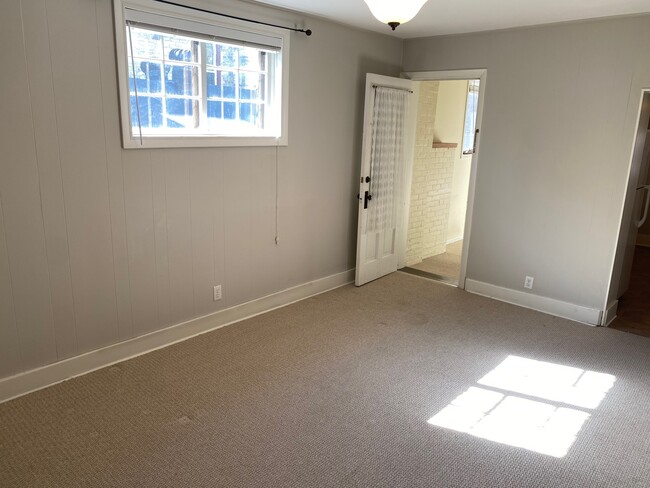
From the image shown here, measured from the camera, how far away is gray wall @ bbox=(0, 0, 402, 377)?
100 inches

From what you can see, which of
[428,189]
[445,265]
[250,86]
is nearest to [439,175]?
[428,189]

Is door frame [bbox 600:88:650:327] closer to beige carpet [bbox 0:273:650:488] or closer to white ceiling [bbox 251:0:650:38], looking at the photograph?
beige carpet [bbox 0:273:650:488]

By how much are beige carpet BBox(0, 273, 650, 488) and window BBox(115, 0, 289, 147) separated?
1.48m

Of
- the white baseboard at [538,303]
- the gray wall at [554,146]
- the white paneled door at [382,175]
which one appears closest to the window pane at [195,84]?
the white paneled door at [382,175]

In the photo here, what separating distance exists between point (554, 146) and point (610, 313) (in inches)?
58.8

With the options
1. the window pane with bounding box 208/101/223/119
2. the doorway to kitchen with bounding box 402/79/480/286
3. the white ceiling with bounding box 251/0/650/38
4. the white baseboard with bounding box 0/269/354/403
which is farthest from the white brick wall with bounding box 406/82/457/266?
the window pane with bounding box 208/101/223/119

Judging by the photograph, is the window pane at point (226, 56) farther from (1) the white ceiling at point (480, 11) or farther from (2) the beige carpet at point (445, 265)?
(2) the beige carpet at point (445, 265)

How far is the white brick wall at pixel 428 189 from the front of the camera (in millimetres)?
5375

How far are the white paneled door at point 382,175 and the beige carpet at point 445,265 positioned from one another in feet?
1.77

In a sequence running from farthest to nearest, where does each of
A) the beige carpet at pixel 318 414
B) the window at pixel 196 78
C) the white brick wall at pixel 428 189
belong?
the white brick wall at pixel 428 189
the window at pixel 196 78
the beige carpet at pixel 318 414

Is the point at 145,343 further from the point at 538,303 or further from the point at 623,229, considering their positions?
the point at 623,229

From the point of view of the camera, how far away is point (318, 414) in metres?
2.65

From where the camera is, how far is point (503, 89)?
4.21 meters

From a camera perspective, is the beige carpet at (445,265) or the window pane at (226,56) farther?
the beige carpet at (445,265)
